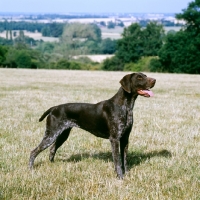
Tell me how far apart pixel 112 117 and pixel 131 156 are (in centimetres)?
171

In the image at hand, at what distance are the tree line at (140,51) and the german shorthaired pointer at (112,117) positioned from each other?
50.2 m

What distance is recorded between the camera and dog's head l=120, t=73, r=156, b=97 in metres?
5.75

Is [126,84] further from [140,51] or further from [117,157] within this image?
[140,51]

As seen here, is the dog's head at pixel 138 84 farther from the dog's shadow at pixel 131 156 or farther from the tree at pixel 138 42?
the tree at pixel 138 42

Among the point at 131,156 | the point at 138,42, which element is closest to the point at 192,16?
the point at 138,42

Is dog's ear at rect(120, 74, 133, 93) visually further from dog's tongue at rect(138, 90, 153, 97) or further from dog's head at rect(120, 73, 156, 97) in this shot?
dog's tongue at rect(138, 90, 153, 97)

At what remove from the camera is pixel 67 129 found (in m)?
6.79

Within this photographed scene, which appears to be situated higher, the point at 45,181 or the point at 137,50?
the point at 45,181

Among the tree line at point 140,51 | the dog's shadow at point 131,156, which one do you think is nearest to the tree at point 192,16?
the tree line at point 140,51

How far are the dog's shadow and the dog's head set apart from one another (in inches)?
64.4

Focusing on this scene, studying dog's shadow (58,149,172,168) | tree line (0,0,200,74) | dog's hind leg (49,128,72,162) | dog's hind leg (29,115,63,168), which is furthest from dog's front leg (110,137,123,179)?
tree line (0,0,200,74)

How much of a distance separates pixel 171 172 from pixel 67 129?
2134mm

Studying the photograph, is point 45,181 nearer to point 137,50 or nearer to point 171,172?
point 171,172

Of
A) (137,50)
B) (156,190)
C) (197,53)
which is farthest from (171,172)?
(137,50)
